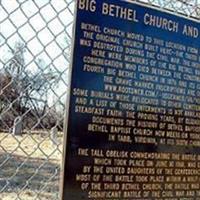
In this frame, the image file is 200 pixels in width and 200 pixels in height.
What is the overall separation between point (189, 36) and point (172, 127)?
20.6 inches

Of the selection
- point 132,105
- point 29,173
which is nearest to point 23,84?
point 132,105

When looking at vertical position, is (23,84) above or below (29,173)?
above

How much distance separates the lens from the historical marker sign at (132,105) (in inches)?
106

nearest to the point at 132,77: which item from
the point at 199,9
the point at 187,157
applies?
the point at 187,157

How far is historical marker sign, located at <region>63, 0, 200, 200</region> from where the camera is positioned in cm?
269

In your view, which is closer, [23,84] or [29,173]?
[23,84]

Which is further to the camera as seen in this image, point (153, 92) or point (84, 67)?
point (153, 92)

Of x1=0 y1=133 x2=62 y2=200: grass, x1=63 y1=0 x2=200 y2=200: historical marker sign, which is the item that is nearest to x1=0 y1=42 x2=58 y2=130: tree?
x1=63 y1=0 x2=200 y2=200: historical marker sign

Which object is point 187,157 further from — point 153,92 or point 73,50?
point 73,50

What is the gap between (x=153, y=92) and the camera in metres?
2.96

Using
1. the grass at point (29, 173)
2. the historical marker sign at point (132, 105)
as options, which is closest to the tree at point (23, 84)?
the historical marker sign at point (132, 105)

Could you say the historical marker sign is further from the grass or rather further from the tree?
the grass

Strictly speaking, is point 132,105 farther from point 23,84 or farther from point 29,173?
point 29,173

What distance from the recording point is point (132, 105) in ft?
9.43
